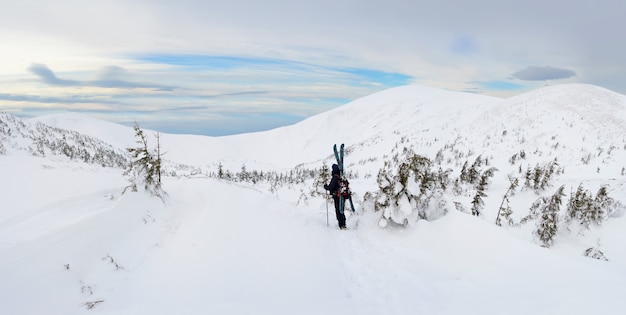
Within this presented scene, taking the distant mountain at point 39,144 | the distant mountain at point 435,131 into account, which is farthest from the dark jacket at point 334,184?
the distant mountain at point 39,144

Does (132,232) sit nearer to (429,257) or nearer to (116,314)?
(116,314)

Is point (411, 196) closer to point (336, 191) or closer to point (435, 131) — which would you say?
point (336, 191)

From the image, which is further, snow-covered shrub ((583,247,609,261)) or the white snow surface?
snow-covered shrub ((583,247,609,261))

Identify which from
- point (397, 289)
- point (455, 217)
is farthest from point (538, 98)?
point (397, 289)

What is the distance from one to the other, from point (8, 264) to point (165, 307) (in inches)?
81.3

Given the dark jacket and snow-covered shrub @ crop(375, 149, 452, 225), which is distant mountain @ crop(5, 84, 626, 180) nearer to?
the dark jacket

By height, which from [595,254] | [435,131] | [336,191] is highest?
[435,131]

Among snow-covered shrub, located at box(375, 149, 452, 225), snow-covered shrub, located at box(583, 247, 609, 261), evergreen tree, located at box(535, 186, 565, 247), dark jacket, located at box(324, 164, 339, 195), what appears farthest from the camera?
dark jacket, located at box(324, 164, 339, 195)

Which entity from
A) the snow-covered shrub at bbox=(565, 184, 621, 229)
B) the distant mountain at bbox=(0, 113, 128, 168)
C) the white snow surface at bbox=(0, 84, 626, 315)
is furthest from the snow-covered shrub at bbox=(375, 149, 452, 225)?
the distant mountain at bbox=(0, 113, 128, 168)

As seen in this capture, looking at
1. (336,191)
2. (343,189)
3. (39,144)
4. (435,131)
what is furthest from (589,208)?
(39,144)

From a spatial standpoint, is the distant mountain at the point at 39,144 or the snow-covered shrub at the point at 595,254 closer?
the snow-covered shrub at the point at 595,254

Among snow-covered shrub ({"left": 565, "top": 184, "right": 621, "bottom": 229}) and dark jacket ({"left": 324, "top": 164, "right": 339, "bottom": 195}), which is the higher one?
dark jacket ({"left": 324, "top": 164, "right": 339, "bottom": 195})

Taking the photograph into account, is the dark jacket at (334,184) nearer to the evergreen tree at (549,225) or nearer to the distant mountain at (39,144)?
the evergreen tree at (549,225)

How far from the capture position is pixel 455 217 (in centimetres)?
806
